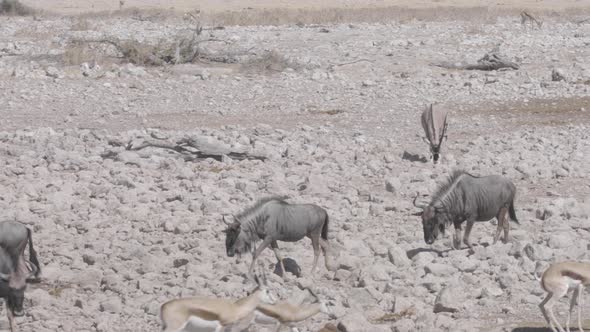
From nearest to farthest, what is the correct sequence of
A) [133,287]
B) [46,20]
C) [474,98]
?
[133,287] → [474,98] → [46,20]

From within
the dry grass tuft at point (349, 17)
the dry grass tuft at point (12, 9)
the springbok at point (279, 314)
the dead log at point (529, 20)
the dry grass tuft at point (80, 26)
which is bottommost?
the dry grass tuft at point (12, 9)

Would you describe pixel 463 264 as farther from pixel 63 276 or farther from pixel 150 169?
pixel 150 169

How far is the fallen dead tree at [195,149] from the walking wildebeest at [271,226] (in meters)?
4.79

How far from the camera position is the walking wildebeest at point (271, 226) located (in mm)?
10078

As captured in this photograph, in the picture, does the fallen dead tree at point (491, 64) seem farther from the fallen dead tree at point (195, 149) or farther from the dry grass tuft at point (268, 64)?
the fallen dead tree at point (195, 149)

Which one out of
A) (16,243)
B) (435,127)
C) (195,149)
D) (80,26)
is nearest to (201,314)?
(16,243)

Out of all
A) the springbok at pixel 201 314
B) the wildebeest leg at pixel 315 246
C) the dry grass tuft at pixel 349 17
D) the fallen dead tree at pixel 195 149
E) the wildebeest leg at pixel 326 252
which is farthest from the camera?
the dry grass tuft at pixel 349 17

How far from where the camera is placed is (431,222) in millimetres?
11273

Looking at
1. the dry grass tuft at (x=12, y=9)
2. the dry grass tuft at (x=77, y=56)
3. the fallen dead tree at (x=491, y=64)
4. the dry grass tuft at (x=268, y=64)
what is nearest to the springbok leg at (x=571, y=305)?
the dry grass tuft at (x=268, y=64)

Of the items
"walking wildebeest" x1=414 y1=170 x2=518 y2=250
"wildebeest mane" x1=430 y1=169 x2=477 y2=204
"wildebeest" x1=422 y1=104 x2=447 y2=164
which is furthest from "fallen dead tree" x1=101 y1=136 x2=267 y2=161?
"walking wildebeest" x1=414 y1=170 x2=518 y2=250

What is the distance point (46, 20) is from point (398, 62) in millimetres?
15164

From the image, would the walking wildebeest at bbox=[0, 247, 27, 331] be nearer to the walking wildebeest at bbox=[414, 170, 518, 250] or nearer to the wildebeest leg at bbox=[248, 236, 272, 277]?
the wildebeest leg at bbox=[248, 236, 272, 277]

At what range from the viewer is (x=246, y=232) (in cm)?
1012

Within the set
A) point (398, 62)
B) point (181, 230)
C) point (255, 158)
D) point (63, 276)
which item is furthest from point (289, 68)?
point (63, 276)
